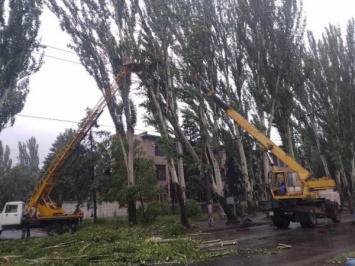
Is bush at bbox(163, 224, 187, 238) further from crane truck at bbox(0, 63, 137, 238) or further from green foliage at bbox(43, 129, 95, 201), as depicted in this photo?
green foliage at bbox(43, 129, 95, 201)

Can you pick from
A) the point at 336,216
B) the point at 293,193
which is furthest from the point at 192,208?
the point at 293,193

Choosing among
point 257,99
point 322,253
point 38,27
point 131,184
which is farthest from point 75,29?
point 322,253

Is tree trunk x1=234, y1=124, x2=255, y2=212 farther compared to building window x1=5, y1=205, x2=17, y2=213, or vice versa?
tree trunk x1=234, y1=124, x2=255, y2=212

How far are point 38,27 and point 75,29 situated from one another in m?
2.75

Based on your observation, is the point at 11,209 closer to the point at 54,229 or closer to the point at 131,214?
the point at 54,229

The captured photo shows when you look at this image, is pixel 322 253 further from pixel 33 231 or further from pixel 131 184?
pixel 33 231

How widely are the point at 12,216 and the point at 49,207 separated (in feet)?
6.54

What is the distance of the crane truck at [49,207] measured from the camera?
1928 centimetres

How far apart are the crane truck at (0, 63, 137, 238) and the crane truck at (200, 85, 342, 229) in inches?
359

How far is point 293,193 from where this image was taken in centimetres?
1623

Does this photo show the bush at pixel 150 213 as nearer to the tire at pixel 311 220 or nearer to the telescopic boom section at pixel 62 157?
the telescopic boom section at pixel 62 157

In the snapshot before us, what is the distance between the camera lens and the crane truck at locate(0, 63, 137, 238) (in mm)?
19281

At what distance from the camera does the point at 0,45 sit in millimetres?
16266

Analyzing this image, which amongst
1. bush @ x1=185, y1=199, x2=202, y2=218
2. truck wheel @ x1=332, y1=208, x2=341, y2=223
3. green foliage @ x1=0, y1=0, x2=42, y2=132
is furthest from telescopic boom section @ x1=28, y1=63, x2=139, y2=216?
A: truck wheel @ x1=332, y1=208, x2=341, y2=223
